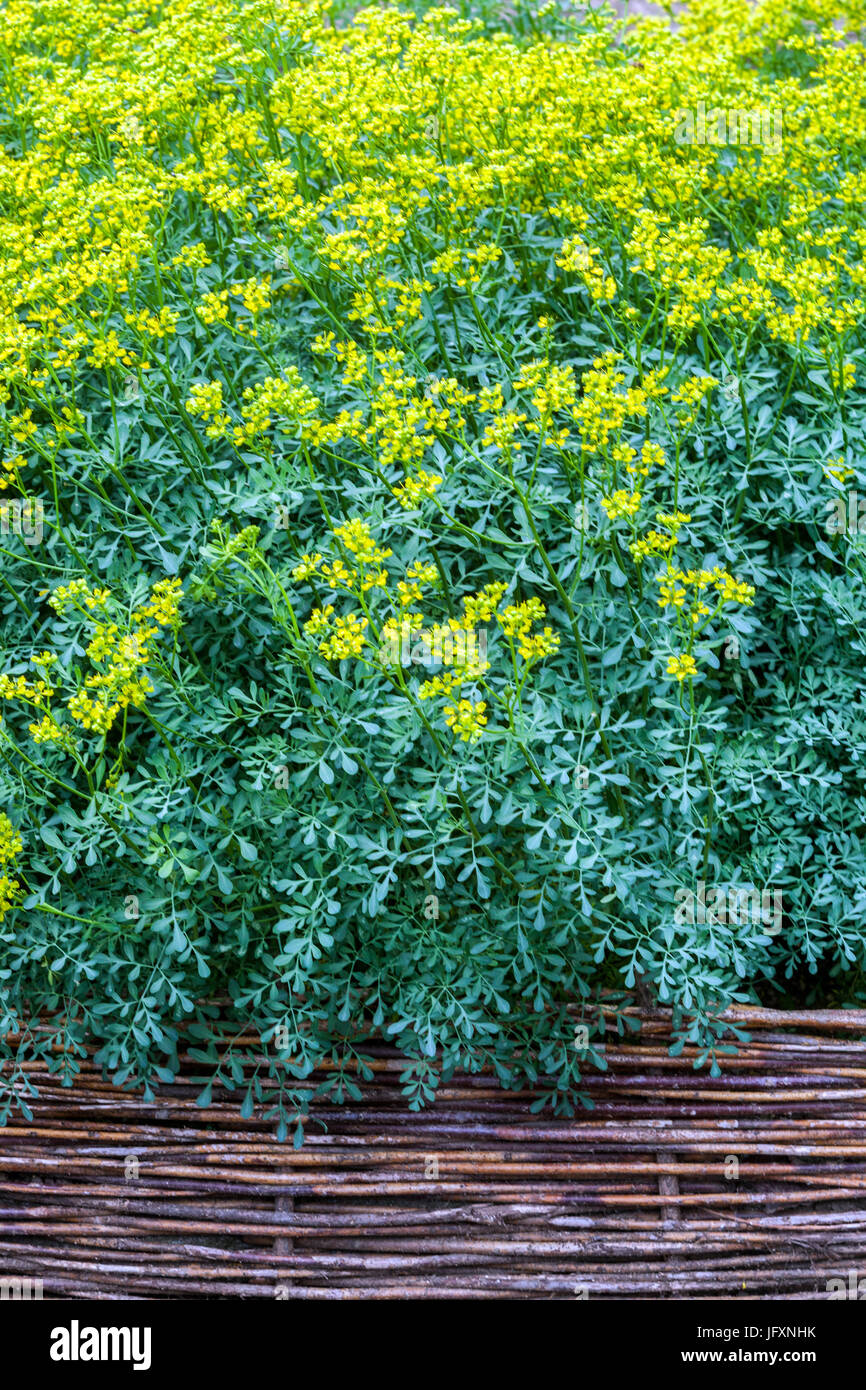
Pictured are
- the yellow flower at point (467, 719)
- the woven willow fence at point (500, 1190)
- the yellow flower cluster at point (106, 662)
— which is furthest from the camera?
the woven willow fence at point (500, 1190)

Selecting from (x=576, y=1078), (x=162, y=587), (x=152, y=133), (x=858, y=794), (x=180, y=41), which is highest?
(x=180, y=41)

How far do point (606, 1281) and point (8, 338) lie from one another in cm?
244

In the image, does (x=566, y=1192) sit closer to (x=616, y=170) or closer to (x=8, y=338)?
(x=8, y=338)

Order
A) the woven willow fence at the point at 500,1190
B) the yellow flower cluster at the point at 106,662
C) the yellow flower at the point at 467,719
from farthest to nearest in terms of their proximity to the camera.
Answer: the woven willow fence at the point at 500,1190, the yellow flower cluster at the point at 106,662, the yellow flower at the point at 467,719

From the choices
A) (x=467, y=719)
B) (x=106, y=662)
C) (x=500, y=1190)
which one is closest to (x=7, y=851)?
(x=106, y=662)

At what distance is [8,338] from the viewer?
2.84 metres

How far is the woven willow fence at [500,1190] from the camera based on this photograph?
2898mm

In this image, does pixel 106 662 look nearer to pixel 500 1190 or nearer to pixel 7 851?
pixel 7 851

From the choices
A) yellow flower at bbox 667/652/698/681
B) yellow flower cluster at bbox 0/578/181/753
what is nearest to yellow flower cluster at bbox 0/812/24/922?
yellow flower cluster at bbox 0/578/181/753

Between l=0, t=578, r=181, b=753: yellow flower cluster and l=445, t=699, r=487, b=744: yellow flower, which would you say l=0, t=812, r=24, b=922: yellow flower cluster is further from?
l=445, t=699, r=487, b=744: yellow flower

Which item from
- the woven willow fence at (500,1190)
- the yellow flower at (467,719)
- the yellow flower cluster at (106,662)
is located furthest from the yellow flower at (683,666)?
the yellow flower cluster at (106,662)

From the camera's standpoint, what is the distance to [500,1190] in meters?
2.92

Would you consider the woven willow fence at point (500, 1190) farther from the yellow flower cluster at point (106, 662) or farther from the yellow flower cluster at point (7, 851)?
the yellow flower cluster at point (106, 662)

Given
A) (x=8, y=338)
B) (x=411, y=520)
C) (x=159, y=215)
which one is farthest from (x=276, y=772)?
(x=159, y=215)
